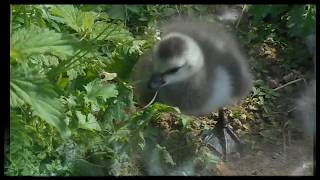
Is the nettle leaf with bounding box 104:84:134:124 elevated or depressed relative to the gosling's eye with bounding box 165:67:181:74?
depressed

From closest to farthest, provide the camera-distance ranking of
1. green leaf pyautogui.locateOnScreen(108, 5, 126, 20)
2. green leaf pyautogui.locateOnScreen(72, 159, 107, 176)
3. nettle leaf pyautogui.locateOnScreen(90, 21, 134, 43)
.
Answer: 1. green leaf pyautogui.locateOnScreen(108, 5, 126, 20)
2. green leaf pyautogui.locateOnScreen(72, 159, 107, 176)
3. nettle leaf pyautogui.locateOnScreen(90, 21, 134, 43)

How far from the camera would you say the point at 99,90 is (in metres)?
2.12

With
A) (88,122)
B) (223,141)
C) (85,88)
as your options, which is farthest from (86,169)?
(223,141)

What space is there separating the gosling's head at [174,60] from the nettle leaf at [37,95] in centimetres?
33

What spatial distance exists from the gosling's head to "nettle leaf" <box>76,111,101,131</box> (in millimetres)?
220

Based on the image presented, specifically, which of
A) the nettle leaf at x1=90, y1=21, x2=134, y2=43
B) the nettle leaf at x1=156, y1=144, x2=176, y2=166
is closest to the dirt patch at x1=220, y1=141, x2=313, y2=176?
the nettle leaf at x1=156, y1=144, x2=176, y2=166

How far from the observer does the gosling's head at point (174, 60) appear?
6.44 ft

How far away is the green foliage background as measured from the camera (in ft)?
6.06

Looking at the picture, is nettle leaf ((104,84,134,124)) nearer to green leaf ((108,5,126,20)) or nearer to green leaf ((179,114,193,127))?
green leaf ((179,114,193,127))

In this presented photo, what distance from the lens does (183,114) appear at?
2.19 m

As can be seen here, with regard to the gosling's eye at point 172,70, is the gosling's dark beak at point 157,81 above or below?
below

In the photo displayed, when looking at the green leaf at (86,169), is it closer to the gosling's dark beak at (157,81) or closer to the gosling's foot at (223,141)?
the gosling's dark beak at (157,81)

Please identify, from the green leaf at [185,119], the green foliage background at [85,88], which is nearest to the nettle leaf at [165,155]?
the green foliage background at [85,88]

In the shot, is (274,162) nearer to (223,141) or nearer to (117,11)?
(223,141)
